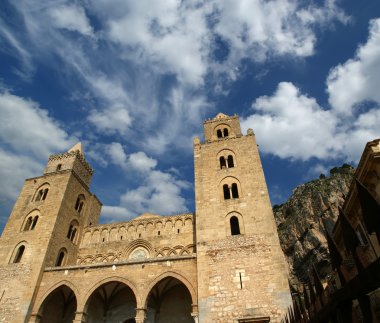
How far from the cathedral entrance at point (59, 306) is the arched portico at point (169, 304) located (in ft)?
17.6

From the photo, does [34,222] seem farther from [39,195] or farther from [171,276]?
[171,276]

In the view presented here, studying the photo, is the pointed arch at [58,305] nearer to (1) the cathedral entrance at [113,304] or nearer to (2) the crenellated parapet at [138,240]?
(1) the cathedral entrance at [113,304]

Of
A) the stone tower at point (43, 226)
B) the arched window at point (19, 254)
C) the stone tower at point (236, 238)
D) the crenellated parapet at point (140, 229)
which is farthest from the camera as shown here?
the crenellated parapet at point (140, 229)

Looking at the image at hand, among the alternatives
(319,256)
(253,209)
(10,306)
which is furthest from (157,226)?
(319,256)

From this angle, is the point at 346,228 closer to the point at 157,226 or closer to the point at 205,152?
the point at 205,152

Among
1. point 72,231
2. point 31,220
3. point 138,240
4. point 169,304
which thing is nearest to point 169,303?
point 169,304

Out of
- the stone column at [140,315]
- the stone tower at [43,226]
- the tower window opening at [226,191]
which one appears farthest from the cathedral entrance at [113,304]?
the tower window opening at [226,191]

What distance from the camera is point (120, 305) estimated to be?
19.2m

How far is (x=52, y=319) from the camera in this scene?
60.0 ft

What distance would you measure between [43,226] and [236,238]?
1345cm

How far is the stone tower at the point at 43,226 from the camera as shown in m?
17.7

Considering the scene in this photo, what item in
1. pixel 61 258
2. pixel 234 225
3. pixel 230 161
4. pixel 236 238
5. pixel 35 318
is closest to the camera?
pixel 35 318

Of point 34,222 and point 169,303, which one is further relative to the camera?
point 34,222

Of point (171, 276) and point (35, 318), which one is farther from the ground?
point (171, 276)
